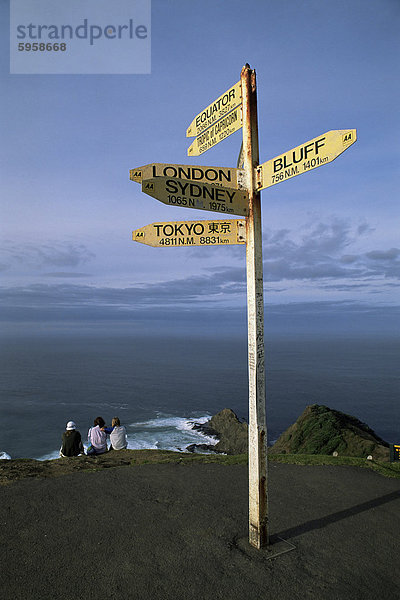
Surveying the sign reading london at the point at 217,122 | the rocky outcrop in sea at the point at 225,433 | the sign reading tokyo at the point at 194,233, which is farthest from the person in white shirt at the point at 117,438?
the rocky outcrop in sea at the point at 225,433

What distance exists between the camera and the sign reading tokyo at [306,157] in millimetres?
4520

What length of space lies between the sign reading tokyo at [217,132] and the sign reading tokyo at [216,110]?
0.21 ft

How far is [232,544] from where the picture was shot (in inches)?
205

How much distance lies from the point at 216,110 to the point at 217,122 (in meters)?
0.19

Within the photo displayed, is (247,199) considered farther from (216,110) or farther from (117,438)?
(117,438)

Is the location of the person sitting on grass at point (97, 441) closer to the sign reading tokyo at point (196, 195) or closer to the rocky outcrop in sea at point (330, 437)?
the sign reading tokyo at point (196, 195)

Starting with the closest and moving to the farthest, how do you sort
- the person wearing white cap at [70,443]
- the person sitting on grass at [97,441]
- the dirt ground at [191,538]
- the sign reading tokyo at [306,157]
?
the dirt ground at [191,538], the sign reading tokyo at [306,157], the person wearing white cap at [70,443], the person sitting on grass at [97,441]

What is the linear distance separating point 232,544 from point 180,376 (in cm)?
9836

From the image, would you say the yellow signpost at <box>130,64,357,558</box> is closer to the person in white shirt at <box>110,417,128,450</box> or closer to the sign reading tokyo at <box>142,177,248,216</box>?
the sign reading tokyo at <box>142,177,248,216</box>

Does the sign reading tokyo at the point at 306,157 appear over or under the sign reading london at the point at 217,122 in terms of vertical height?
under

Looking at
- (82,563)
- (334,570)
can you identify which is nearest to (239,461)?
(334,570)

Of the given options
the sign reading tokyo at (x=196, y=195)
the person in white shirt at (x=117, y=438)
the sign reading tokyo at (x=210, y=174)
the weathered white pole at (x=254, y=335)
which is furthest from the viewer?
the person in white shirt at (x=117, y=438)

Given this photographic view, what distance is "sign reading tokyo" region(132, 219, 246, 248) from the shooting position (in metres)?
5.57

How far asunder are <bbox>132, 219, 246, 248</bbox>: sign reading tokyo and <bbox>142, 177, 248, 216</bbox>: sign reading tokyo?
284 millimetres
